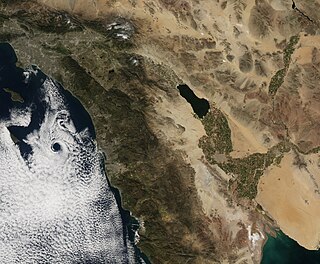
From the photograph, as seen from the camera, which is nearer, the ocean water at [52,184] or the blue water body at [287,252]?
the ocean water at [52,184]

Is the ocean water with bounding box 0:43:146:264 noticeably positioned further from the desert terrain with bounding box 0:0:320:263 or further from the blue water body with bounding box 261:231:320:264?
the blue water body with bounding box 261:231:320:264

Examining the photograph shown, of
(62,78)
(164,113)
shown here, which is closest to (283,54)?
(164,113)

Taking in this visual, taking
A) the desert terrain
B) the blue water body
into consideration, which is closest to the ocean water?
the desert terrain

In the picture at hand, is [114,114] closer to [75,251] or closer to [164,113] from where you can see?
[164,113]

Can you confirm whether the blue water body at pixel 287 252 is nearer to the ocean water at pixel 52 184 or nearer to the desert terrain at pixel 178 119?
the desert terrain at pixel 178 119

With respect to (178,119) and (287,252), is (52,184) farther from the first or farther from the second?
(287,252)

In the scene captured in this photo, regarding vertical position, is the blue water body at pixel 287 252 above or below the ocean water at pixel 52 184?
above

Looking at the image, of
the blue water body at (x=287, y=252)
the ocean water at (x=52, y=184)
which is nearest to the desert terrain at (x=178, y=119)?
the blue water body at (x=287, y=252)
